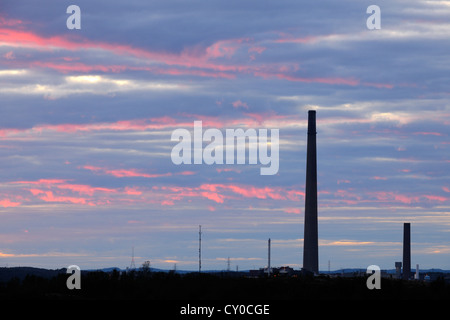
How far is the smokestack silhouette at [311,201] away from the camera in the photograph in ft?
538

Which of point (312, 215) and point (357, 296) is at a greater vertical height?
point (312, 215)

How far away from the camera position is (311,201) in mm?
164375

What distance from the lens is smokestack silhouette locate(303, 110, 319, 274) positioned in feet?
538
